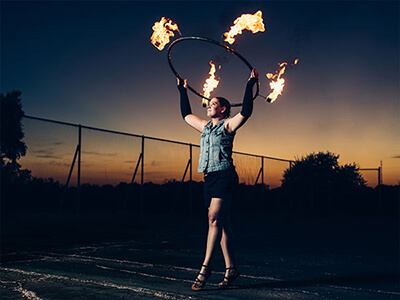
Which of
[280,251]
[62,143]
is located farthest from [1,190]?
[280,251]

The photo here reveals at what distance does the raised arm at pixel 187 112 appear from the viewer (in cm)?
537

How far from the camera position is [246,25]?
21.0 feet

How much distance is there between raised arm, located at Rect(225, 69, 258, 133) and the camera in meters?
4.70

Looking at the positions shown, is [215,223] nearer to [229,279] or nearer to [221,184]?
[221,184]

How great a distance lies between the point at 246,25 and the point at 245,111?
7.18ft

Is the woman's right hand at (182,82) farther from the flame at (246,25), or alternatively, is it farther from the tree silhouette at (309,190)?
the tree silhouette at (309,190)

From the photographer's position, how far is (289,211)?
25656 millimetres

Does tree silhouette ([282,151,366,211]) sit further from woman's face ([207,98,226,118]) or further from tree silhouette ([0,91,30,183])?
woman's face ([207,98,226,118])

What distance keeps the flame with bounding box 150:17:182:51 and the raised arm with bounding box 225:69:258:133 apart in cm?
213

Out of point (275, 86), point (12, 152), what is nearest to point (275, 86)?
point (275, 86)

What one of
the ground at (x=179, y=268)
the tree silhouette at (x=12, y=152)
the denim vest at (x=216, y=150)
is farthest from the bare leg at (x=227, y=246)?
the tree silhouette at (x=12, y=152)

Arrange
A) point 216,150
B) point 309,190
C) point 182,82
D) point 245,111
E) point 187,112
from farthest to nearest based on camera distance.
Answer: point 309,190 < point 182,82 < point 187,112 < point 216,150 < point 245,111

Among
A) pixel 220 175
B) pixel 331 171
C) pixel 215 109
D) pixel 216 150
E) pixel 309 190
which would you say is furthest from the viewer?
pixel 331 171

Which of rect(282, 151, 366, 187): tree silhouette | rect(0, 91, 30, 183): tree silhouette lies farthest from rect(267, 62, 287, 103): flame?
rect(282, 151, 366, 187): tree silhouette
